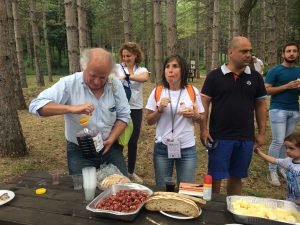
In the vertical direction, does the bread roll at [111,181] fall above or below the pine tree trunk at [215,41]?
below

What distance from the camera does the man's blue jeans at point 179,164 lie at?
3.44 meters

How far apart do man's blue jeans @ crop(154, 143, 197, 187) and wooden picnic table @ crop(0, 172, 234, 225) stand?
66 cm

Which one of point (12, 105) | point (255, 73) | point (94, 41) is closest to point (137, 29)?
point (94, 41)

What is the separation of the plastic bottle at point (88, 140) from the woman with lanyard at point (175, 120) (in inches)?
29.4

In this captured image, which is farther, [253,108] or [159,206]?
[253,108]

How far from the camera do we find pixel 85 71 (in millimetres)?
2914

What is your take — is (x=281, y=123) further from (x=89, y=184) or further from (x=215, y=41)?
(x=215, y=41)

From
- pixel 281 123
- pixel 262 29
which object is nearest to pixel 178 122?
pixel 281 123

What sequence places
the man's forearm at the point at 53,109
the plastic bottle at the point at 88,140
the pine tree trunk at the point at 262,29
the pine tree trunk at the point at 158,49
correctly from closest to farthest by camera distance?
the man's forearm at the point at 53,109, the plastic bottle at the point at 88,140, the pine tree trunk at the point at 158,49, the pine tree trunk at the point at 262,29

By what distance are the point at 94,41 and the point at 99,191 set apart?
3941 cm

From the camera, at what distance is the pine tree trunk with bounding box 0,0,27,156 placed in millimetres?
5600

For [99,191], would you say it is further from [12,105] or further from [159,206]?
[12,105]

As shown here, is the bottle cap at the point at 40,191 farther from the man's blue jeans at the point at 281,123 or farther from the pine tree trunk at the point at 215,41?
the pine tree trunk at the point at 215,41

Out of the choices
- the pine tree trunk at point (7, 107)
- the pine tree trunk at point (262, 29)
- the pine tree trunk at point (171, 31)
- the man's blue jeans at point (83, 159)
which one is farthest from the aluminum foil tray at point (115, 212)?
the pine tree trunk at point (262, 29)
